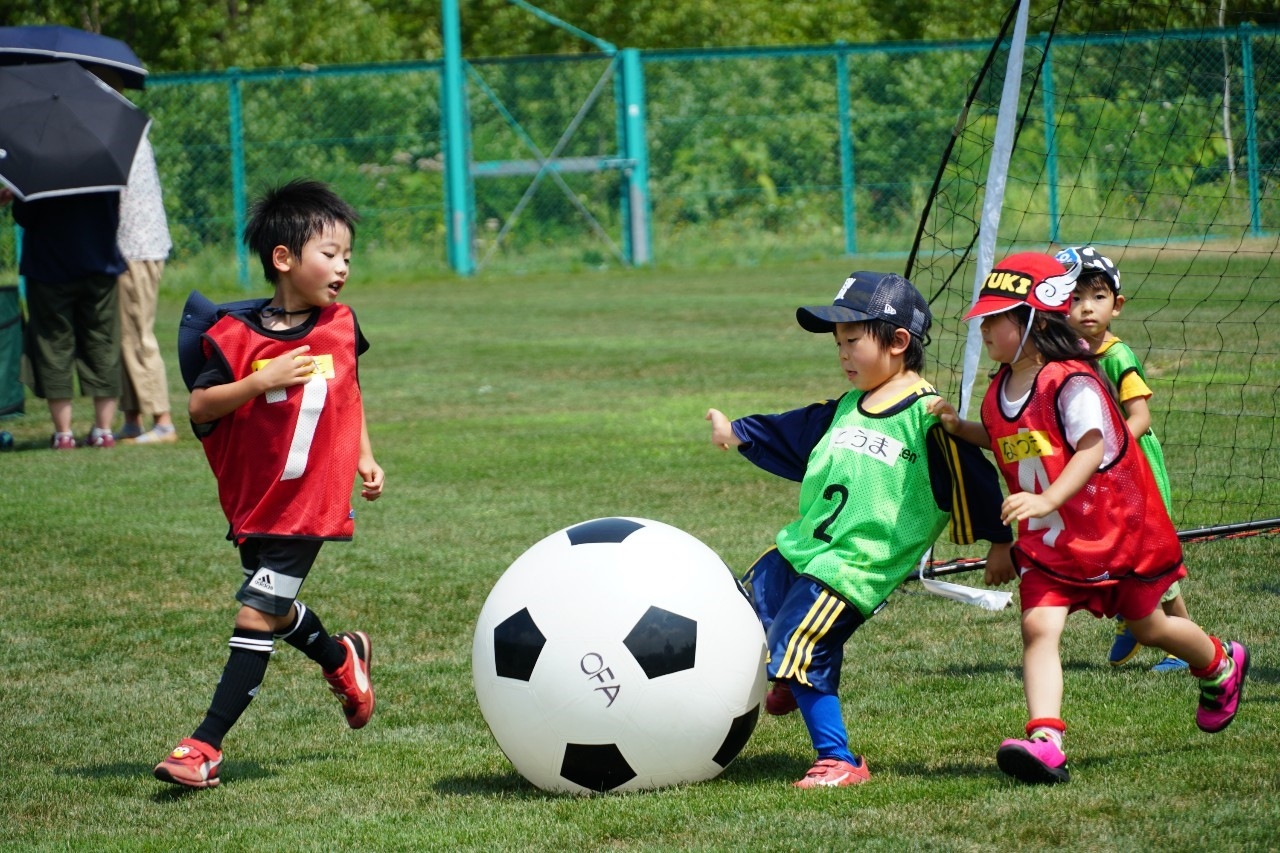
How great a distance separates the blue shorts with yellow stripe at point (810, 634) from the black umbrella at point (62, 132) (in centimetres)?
712

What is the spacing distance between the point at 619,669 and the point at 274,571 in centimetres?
118

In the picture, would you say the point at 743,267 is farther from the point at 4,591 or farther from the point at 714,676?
the point at 714,676

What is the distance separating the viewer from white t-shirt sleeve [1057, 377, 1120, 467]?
13.8ft

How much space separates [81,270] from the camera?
10.5 metres

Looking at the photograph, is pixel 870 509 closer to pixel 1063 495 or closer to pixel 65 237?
pixel 1063 495

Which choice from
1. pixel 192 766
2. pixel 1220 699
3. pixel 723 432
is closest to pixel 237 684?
pixel 192 766

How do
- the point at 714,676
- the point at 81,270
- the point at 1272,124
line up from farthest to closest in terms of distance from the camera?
the point at 1272,124, the point at 81,270, the point at 714,676

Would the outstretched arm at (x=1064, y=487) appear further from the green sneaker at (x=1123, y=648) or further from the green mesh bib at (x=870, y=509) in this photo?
the green sneaker at (x=1123, y=648)

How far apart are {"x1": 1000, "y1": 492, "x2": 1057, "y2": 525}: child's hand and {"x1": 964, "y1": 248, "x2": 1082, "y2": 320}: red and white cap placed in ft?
1.72

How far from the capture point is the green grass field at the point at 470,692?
399 centimetres

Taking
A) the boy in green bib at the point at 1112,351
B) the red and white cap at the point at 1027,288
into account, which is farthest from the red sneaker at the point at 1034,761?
the boy in green bib at the point at 1112,351

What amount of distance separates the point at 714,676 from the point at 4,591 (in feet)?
13.6

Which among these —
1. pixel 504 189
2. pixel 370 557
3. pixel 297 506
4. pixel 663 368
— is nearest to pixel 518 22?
pixel 504 189

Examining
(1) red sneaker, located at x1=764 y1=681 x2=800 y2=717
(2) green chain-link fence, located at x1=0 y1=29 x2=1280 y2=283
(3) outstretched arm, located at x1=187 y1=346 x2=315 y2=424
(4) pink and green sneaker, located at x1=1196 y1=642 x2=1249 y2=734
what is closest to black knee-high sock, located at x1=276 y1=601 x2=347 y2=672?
(3) outstretched arm, located at x1=187 y1=346 x2=315 y2=424
